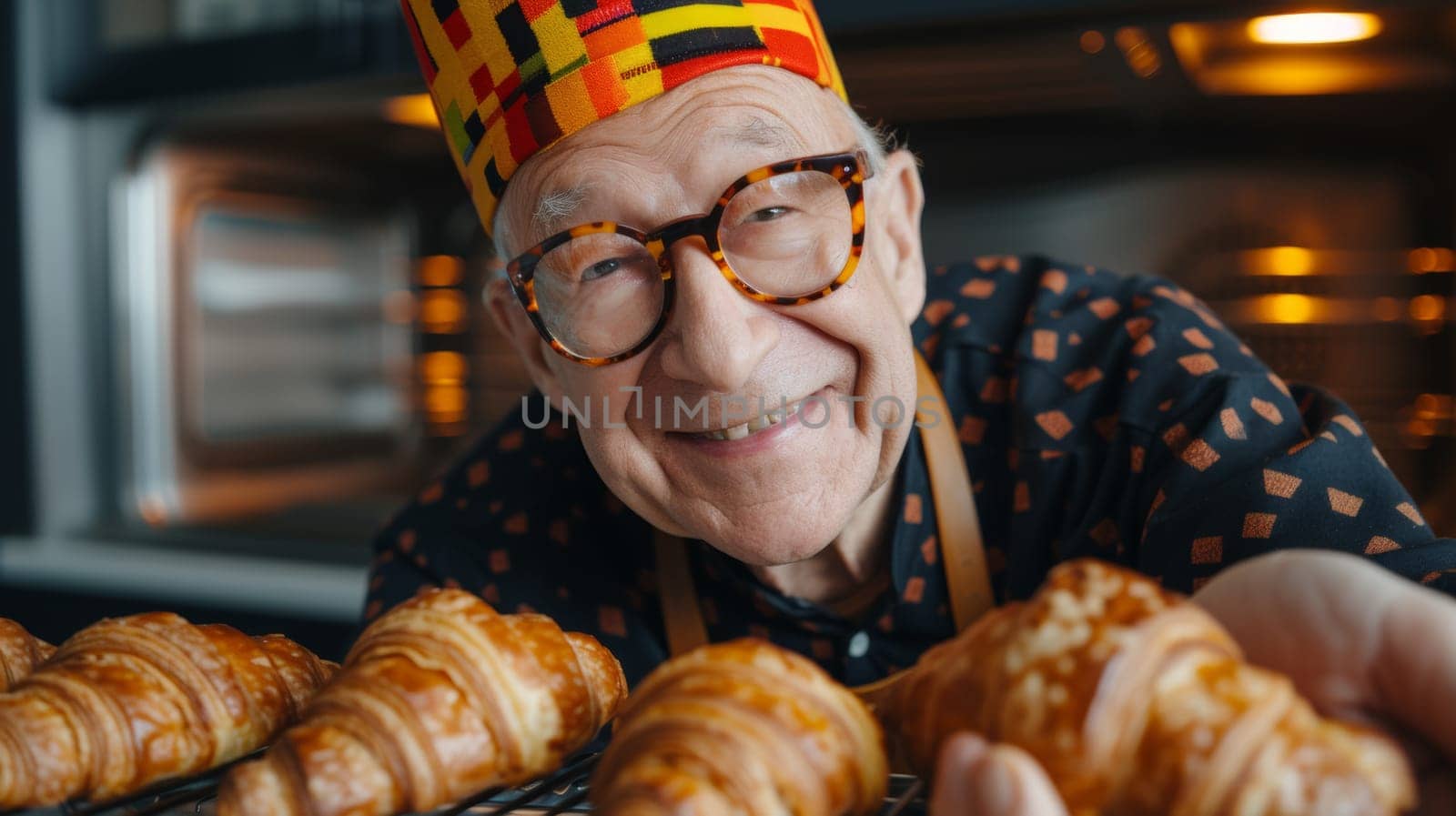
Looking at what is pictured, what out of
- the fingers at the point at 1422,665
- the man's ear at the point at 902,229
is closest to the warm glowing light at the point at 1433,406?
the man's ear at the point at 902,229

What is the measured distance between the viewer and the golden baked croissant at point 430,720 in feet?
1.65

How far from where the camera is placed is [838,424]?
0.97m

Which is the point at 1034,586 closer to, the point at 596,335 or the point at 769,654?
the point at 596,335

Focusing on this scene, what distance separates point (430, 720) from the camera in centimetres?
52

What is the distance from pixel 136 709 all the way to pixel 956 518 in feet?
2.74

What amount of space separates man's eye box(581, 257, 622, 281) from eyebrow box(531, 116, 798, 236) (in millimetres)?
40

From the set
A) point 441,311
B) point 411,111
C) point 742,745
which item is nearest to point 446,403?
point 441,311

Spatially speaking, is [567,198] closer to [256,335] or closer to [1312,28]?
[1312,28]

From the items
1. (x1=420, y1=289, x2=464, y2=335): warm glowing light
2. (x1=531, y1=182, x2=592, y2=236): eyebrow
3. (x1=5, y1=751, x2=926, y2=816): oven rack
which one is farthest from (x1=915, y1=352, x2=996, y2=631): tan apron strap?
(x1=420, y1=289, x2=464, y2=335): warm glowing light

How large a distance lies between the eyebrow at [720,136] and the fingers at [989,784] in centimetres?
58

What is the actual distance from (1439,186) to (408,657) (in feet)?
6.12

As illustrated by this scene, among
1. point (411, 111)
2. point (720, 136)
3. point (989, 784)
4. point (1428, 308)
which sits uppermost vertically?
point (411, 111)

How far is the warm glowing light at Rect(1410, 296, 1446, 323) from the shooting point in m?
1.83

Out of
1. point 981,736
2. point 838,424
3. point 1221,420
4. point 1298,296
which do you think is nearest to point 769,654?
point 981,736
